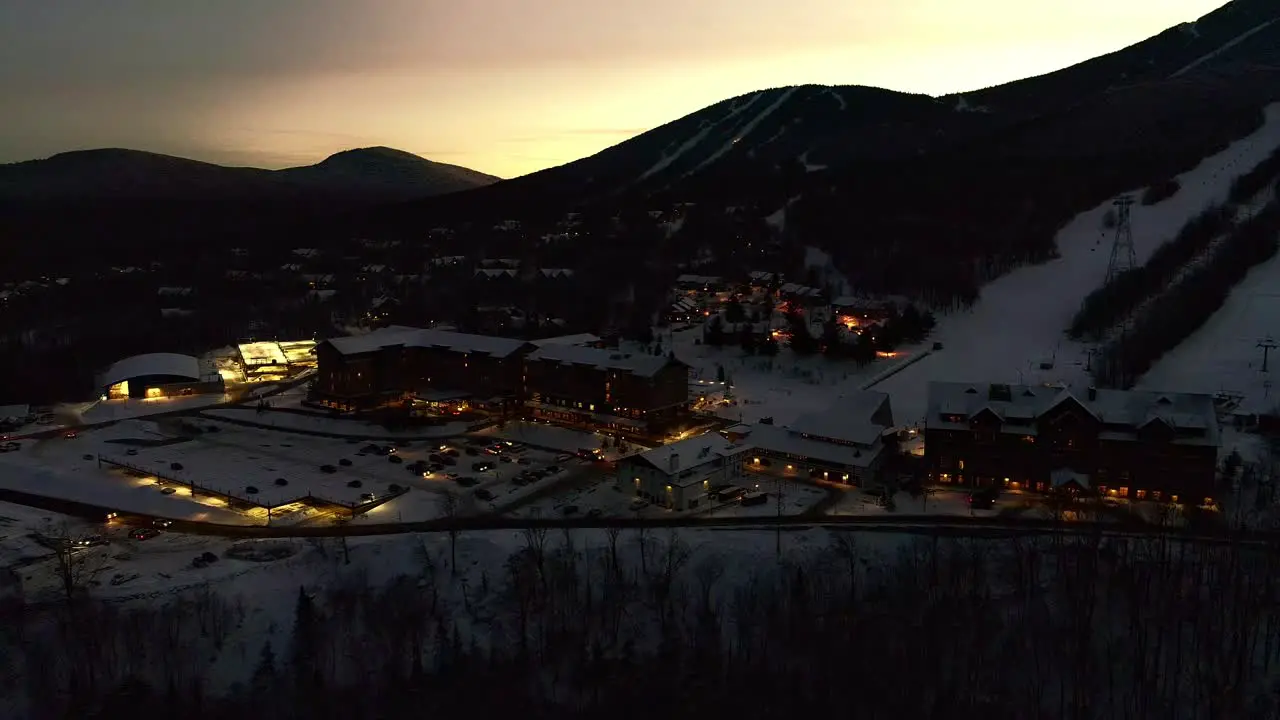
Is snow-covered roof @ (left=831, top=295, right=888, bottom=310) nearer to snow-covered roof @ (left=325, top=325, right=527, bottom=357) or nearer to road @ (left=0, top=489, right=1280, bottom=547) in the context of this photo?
snow-covered roof @ (left=325, top=325, right=527, bottom=357)

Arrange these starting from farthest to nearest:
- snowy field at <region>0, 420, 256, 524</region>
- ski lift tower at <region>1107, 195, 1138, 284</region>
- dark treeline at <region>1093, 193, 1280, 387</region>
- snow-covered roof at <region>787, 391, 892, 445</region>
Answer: ski lift tower at <region>1107, 195, 1138, 284</region> → dark treeline at <region>1093, 193, 1280, 387</region> → snow-covered roof at <region>787, 391, 892, 445</region> → snowy field at <region>0, 420, 256, 524</region>

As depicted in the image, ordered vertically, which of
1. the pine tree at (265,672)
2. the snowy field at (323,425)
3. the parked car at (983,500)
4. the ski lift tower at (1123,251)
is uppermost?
the ski lift tower at (1123,251)

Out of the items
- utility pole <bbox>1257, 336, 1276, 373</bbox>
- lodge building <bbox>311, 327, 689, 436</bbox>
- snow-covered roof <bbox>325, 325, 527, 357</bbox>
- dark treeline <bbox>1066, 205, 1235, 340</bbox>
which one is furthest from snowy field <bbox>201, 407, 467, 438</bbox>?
→ dark treeline <bbox>1066, 205, 1235, 340</bbox>

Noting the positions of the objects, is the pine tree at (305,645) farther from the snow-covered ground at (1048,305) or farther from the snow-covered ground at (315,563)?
the snow-covered ground at (1048,305)

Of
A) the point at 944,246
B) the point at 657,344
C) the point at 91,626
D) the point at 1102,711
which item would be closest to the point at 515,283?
the point at 657,344

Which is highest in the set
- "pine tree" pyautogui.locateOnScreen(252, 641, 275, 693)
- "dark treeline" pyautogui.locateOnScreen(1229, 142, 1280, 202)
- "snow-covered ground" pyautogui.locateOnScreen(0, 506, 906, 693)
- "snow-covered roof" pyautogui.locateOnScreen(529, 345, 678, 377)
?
"dark treeline" pyautogui.locateOnScreen(1229, 142, 1280, 202)

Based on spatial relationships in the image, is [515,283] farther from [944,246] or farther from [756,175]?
[756,175]

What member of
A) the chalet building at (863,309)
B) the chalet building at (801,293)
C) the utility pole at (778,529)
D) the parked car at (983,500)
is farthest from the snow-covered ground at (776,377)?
the parked car at (983,500)
